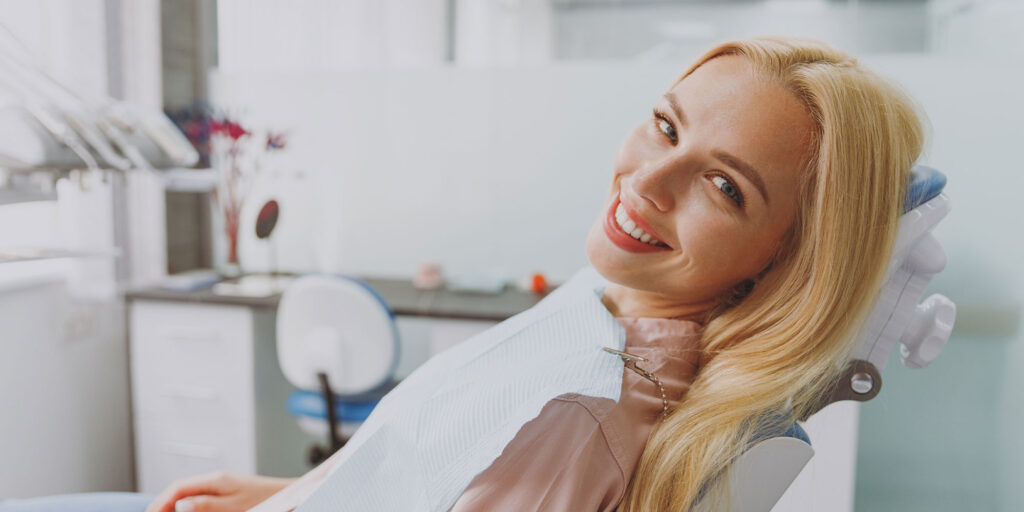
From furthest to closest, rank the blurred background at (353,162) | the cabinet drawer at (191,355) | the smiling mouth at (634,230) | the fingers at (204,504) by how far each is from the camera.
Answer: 1. the cabinet drawer at (191,355)
2. the blurred background at (353,162)
3. the fingers at (204,504)
4. the smiling mouth at (634,230)

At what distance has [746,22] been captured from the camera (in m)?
2.61

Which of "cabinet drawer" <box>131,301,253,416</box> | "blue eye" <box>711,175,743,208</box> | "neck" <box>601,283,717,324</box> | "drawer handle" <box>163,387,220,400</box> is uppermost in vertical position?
"blue eye" <box>711,175,743,208</box>

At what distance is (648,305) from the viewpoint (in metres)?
0.89

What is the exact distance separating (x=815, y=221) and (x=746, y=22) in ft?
6.90

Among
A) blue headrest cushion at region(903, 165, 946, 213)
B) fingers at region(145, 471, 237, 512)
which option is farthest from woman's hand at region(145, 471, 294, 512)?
blue headrest cushion at region(903, 165, 946, 213)

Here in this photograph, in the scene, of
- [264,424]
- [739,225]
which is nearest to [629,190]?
[739,225]

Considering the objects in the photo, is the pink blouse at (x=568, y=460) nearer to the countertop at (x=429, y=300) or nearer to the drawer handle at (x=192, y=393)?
the countertop at (x=429, y=300)

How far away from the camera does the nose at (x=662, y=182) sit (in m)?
0.77

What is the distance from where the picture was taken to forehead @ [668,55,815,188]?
74 cm

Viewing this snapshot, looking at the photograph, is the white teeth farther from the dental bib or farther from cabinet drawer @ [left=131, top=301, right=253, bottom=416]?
cabinet drawer @ [left=131, top=301, right=253, bottom=416]

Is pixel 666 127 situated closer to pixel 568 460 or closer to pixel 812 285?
pixel 812 285

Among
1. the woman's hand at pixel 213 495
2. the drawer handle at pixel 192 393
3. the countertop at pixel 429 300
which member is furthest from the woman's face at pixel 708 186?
the drawer handle at pixel 192 393

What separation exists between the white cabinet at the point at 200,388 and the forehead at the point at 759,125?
62.5 inches

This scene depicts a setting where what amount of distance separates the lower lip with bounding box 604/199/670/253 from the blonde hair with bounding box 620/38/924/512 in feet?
0.47
